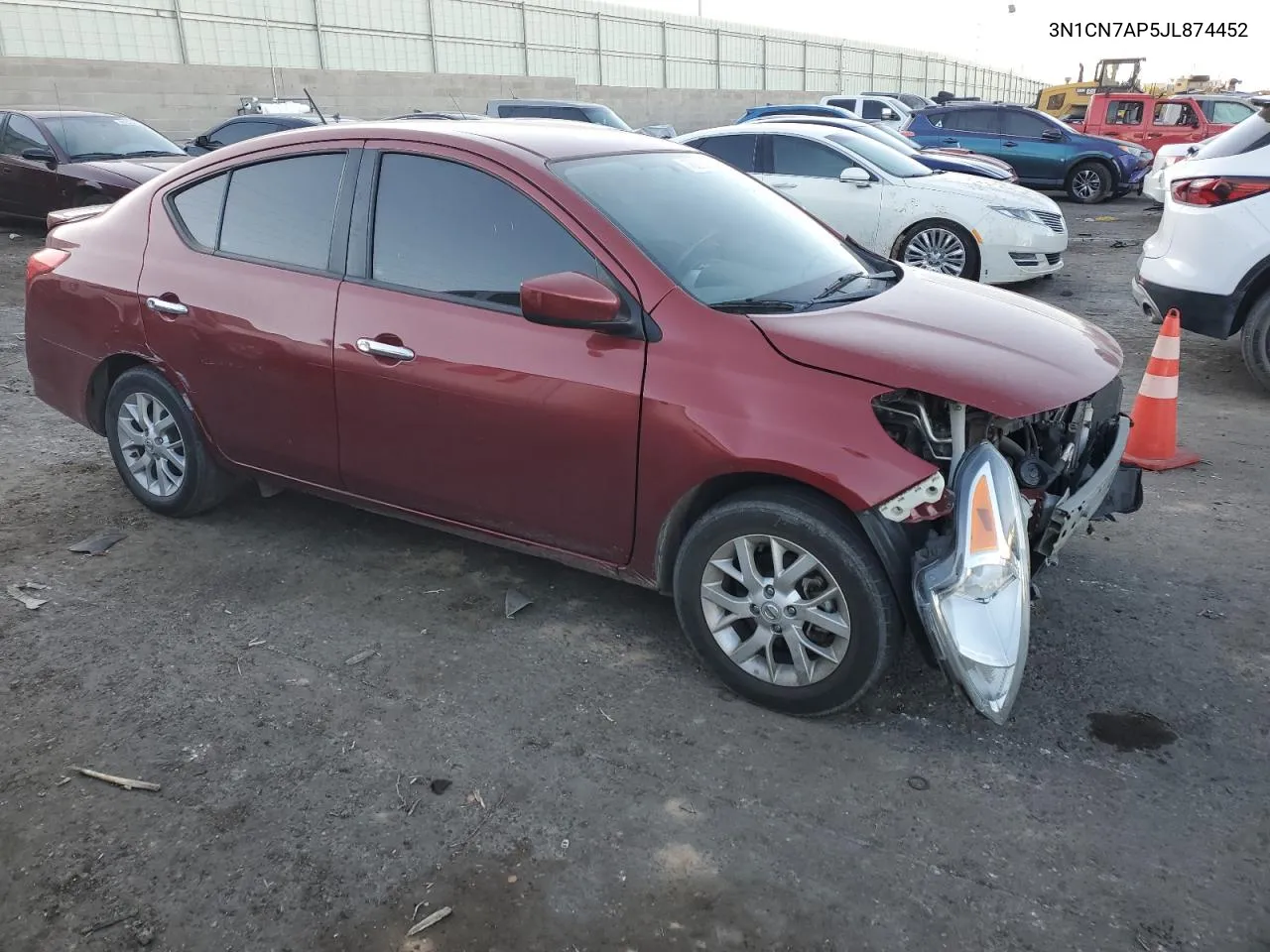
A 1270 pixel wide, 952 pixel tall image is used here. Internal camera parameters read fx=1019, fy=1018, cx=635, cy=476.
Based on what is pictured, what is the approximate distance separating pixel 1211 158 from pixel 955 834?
5.49 m

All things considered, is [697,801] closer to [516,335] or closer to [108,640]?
[516,335]

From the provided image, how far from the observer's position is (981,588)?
286 centimetres

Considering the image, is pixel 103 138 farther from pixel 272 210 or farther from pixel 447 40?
pixel 447 40

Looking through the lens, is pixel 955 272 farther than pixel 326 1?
No

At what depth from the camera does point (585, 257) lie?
3.39m

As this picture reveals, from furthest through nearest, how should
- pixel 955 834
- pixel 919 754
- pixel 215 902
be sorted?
pixel 919 754 < pixel 955 834 < pixel 215 902

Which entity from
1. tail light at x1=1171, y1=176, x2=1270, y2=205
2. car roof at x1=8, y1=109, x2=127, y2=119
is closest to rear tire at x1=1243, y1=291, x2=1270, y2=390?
tail light at x1=1171, y1=176, x2=1270, y2=205

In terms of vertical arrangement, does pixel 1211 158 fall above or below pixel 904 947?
above

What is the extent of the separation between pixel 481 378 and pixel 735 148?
8215 mm

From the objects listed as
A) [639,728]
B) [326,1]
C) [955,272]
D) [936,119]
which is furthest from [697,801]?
[326,1]

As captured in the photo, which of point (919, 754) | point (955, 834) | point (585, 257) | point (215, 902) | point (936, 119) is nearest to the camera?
point (215, 902)

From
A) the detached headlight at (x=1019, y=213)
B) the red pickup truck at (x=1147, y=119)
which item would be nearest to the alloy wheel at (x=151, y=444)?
the detached headlight at (x=1019, y=213)

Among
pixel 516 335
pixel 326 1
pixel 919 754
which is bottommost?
pixel 919 754

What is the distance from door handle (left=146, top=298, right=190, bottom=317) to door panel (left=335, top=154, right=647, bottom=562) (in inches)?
35.8
